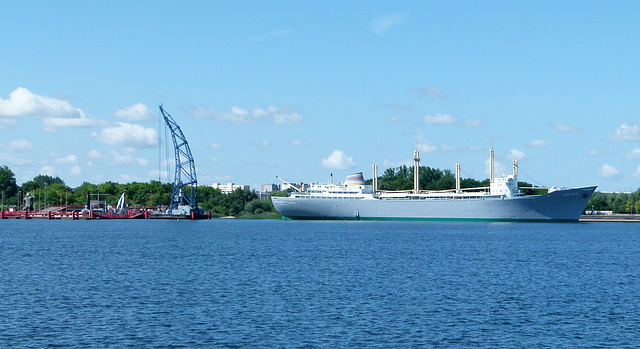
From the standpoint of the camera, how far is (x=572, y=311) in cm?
2964

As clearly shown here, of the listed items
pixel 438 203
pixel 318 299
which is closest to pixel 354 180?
pixel 438 203

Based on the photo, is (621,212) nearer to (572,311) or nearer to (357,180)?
(357,180)

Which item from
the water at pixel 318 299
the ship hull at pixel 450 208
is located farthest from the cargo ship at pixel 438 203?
the water at pixel 318 299

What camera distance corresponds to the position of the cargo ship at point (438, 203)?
11825 cm

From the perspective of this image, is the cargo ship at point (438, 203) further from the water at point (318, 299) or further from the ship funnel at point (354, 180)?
the water at point (318, 299)

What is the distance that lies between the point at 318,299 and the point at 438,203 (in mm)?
97315

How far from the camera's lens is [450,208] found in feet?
415

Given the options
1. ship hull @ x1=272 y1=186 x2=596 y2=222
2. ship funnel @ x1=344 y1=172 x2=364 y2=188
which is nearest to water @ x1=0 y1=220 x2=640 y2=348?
ship hull @ x1=272 y1=186 x2=596 y2=222

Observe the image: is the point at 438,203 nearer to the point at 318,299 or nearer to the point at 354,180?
the point at 354,180

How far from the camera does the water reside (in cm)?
2467

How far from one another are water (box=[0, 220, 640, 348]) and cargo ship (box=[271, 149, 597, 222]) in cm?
6290

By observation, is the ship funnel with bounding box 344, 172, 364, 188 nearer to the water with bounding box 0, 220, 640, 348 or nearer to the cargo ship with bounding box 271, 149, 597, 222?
the cargo ship with bounding box 271, 149, 597, 222

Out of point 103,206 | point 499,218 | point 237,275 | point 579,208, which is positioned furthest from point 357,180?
point 237,275

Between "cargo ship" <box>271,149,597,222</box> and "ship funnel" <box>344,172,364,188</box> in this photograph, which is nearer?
"cargo ship" <box>271,149,597,222</box>
